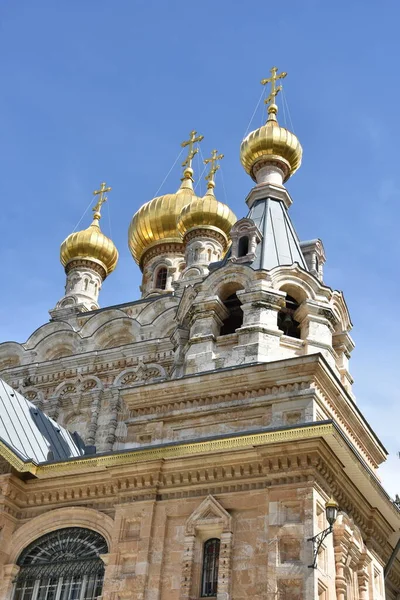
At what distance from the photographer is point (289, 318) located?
1221cm

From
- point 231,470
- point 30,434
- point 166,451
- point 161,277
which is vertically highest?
point 161,277

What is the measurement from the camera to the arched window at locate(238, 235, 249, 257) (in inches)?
Result: 502

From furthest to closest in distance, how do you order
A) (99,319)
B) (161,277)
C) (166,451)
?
(161,277) < (99,319) < (166,451)

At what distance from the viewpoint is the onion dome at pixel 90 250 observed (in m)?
21.5

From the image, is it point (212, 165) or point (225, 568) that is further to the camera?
point (212, 165)

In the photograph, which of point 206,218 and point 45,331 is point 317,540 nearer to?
point 45,331

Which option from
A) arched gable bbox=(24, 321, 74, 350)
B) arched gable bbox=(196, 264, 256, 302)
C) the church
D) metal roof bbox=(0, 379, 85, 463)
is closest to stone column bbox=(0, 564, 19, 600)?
the church

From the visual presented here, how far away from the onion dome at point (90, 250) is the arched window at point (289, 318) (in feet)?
33.0

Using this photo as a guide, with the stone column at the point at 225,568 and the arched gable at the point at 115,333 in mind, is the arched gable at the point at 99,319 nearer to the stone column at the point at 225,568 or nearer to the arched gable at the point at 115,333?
the arched gable at the point at 115,333

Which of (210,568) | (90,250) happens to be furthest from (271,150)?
(210,568)

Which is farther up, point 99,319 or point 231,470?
point 99,319

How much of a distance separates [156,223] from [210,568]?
13.8 meters

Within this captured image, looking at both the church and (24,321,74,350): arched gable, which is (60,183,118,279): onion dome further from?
the church

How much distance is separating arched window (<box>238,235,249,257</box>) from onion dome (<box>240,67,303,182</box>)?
3.01 meters
